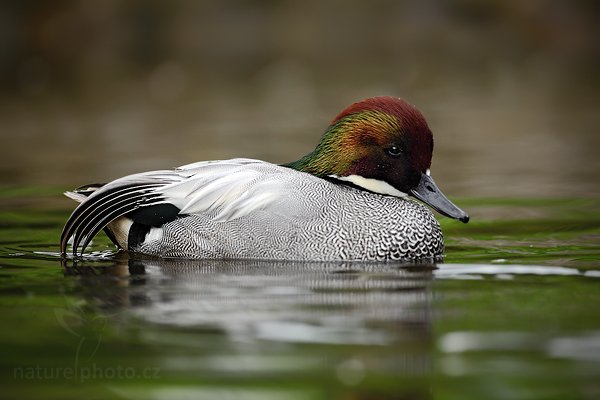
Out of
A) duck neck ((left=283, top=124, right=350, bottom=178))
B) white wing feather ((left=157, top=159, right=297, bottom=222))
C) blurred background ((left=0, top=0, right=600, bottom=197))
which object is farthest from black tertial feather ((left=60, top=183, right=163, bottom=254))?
blurred background ((left=0, top=0, right=600, bottom=197))

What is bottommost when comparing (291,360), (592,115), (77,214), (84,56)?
(291,360)

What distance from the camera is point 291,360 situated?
214 inches

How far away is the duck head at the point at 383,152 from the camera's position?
8.05m

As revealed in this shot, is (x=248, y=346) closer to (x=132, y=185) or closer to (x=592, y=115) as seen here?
(x=132, y=185)

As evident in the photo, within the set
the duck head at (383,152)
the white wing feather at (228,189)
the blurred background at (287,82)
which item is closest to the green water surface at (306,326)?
the white wing feather at (228,189)

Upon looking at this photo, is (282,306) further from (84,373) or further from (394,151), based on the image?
(394,151)

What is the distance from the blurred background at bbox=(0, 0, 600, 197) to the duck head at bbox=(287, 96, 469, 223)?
8.94ft

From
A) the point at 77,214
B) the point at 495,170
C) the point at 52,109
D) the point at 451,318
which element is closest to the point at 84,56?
the point at 52,109

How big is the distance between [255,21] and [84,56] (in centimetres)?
468

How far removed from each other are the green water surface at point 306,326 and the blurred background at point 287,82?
353cm

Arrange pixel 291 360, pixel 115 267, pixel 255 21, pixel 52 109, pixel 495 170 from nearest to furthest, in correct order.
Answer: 1. pixel 291 360
2. pixel 115 267
3. pixel 495 170
4. pixel 52 109
5. pixel 255 21

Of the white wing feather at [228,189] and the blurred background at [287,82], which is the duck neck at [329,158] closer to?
the white wing feather at [228,189]

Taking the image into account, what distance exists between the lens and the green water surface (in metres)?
5.13

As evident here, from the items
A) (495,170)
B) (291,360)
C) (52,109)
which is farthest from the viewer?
(52,109)
